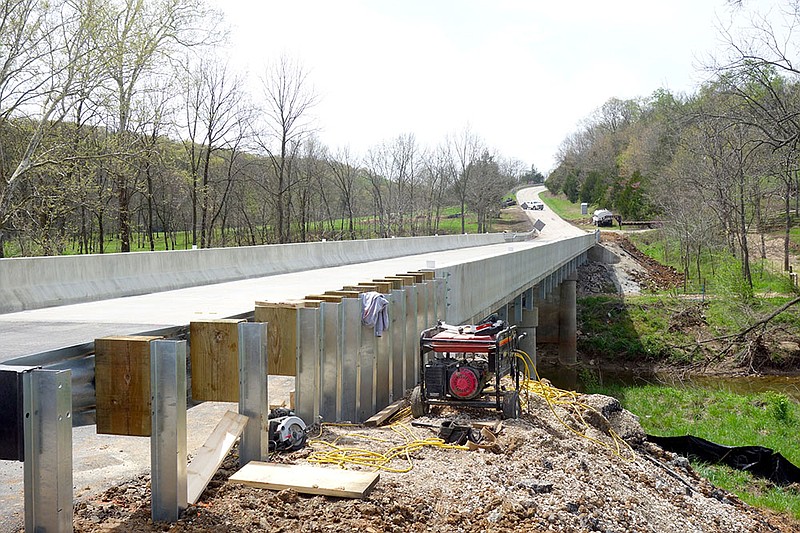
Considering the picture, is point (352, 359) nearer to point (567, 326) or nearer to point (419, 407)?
point (419, 407)

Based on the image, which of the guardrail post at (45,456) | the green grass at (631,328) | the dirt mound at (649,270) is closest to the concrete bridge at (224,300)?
the guardrail post at (45,456)

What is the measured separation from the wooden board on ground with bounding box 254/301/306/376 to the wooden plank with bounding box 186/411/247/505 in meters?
1.45

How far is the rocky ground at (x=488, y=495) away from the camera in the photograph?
472cm

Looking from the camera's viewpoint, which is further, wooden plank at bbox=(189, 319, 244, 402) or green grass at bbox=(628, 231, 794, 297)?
green grass at bbox=(628, 231, 794, 297)

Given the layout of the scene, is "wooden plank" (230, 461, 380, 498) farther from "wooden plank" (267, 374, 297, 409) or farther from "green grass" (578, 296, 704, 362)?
"green grass" (578, 296, 704, 362)

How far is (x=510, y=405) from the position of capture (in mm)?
8328

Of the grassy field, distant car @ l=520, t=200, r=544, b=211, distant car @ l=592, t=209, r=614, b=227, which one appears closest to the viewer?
→ the grassy field

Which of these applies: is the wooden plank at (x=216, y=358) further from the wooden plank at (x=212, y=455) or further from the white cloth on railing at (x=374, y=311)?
the white cloth on railing at (x=374, y=311)

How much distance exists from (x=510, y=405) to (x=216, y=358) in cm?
383

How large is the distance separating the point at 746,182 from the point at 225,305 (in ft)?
118

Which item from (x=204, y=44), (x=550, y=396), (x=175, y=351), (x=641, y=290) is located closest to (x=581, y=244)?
(x=641, y=290)

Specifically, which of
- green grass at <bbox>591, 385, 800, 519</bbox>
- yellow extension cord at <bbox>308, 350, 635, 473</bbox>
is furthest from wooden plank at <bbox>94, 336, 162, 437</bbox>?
green grass at <bbox>591, 385, 800, 519</bbox>

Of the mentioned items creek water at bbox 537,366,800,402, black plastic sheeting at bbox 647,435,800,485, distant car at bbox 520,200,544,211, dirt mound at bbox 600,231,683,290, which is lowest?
creek water at bbox 537,366,800,402

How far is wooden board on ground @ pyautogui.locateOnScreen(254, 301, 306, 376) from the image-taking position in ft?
23.3
